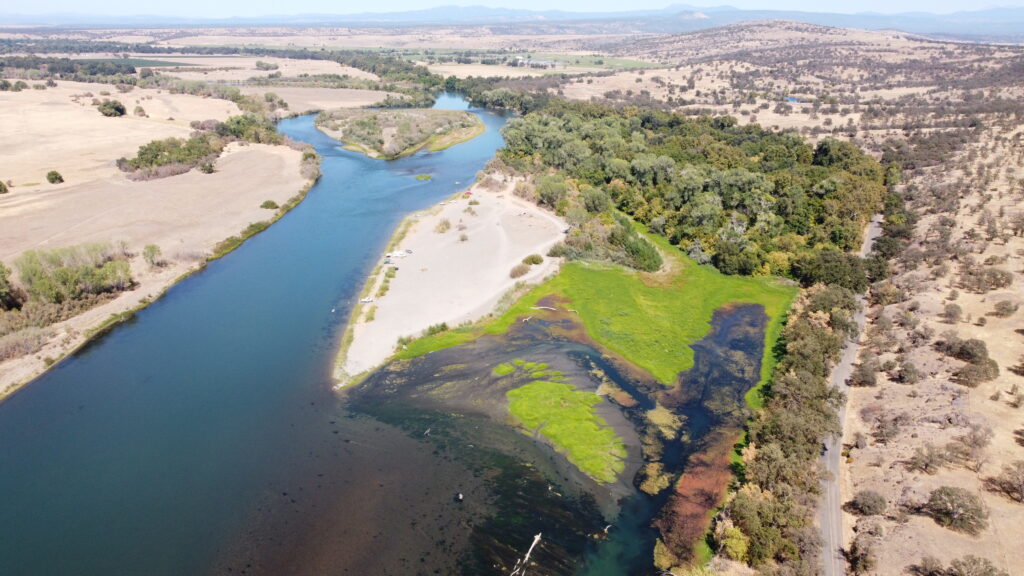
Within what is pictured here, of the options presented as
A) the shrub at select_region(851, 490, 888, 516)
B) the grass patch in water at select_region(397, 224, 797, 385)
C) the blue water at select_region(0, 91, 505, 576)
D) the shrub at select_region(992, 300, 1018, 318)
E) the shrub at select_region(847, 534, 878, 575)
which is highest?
the shrub at select_region(992, 300, 1018, 318)

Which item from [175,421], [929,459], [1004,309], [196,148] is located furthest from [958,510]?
[196,148]

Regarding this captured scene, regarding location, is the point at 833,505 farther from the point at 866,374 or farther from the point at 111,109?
the point at 111,109

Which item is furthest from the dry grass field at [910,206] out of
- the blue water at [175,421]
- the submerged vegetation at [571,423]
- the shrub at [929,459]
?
the submerged vegetation at [571,423]

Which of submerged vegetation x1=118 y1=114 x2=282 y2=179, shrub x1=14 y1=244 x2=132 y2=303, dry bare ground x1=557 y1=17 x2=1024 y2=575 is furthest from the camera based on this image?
submerged vegetation x1=118 y1=114 x2=282 y2=179

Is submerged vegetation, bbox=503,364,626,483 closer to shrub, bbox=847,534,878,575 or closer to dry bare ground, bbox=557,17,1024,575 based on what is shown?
shrub, bbox=847,534,878,575

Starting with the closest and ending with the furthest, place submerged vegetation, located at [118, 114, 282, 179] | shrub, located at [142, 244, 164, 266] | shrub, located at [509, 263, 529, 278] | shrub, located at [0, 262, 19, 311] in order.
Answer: shrub, located at [0, 262, 19, 311] → shrub, located at [509, 263, 529, 278] → shrub, located at [142, 244, 164, 266] → submerged vegetation, located at [118, 114, 282, 179]

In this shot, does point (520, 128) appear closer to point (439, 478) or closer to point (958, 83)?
point (439, 478)

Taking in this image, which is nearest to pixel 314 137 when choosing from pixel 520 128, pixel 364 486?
pixel 520 128

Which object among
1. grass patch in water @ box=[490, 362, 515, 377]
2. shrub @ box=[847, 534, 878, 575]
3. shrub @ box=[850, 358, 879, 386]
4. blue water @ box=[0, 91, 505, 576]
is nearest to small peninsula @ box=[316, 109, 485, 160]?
blue water @ box=[0, 91, 505, 576]
